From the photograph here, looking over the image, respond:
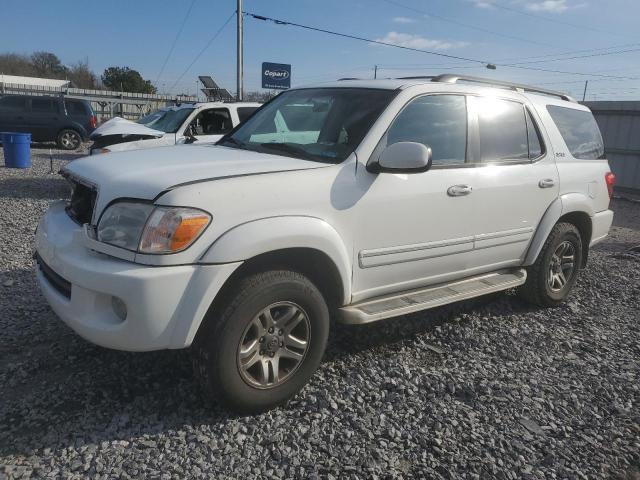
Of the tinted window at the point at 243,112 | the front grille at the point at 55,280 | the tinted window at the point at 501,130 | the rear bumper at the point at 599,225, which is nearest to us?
the front grille at the point at 55,280

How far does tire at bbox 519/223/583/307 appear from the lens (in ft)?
14.9

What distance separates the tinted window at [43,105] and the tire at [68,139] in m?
0.77

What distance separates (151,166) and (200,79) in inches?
662

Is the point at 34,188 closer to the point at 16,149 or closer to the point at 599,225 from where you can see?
the point at 16,149

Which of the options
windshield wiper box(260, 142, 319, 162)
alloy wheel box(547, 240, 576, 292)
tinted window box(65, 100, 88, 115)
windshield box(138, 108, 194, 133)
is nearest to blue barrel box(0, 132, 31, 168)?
windshield box(138, 108, 194, 133)

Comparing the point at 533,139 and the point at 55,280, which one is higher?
the point at 533,139

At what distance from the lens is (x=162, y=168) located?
9.21ft

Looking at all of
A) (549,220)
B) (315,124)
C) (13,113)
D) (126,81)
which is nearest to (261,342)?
(315,124)

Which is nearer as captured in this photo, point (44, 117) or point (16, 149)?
point (16, 149)

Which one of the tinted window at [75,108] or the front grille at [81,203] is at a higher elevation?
the tinted window at [75,108]

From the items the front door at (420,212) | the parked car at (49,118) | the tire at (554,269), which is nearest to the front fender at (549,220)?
the tire at (554,269)

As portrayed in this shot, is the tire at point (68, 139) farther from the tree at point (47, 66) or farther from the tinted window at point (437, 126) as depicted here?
the tree at point (47, 66)

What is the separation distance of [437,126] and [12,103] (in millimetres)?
17638

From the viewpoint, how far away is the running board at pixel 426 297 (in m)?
3.13
